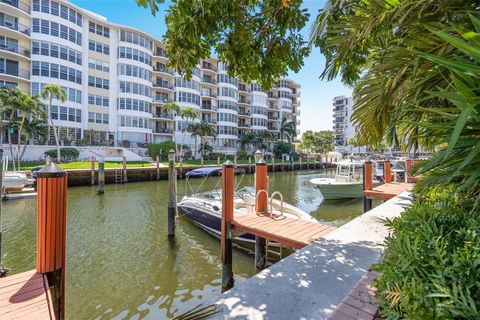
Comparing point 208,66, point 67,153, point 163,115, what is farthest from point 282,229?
point 208,66

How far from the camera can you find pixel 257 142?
51188 millimetres

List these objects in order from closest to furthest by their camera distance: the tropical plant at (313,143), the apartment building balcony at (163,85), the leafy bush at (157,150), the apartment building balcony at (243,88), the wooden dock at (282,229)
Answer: the wooden dock at (282,229) → the leafy bush at (157,150) → the apartment building balcony at (163,85) → the apartment building balcony at (243,88) → the tropical plant at (313,143)

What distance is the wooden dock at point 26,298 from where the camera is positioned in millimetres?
2807

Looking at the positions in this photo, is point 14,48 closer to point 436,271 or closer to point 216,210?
point 216,210

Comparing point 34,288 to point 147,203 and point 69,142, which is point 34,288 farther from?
point 69,142

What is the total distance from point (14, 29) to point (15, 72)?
4.98 metres

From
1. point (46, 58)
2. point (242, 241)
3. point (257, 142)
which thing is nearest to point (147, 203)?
point (242, 241)

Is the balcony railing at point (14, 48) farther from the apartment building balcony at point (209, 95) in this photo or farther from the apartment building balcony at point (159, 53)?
the apartment building balcony at point (209, 95)

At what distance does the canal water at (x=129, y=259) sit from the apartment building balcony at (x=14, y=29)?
87.3 feet

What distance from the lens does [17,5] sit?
30.2 m

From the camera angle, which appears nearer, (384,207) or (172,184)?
(384,207)

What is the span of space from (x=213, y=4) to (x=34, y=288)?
Answer: 4.60 meters

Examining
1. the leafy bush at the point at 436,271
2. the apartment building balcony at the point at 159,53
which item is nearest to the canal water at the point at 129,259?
the leafy bush at the point at 436,271

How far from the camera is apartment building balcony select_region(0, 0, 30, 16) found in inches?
1151
